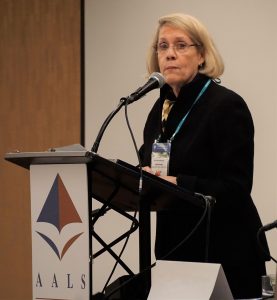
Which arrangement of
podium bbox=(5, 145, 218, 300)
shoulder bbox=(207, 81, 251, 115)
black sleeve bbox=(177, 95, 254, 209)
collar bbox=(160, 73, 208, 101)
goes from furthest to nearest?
collar bbox=(160, 73, 208, 101), shoulder bbox=(207, 81, 251, 115), black sleeve bbox=(177, 95, 254, 209), podium bbox=(5, 145, 218, 300)

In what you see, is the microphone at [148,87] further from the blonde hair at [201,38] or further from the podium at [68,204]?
the blonde hair at [201,38]

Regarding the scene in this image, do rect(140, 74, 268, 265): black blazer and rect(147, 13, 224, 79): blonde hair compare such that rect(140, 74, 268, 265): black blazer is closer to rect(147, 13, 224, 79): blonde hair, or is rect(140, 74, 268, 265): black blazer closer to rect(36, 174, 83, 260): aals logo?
rect(147, 13, 224, 79): blonde hair

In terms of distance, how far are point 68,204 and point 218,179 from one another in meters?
0.58

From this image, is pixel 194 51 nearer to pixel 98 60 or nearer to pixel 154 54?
pixel 154 54

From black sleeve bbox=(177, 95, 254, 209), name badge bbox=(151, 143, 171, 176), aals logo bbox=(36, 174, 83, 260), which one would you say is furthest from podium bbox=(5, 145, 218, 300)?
name badge bbox=(151, 143, 171, 176)

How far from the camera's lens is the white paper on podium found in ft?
4.39

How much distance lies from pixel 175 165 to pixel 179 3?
1850 mm

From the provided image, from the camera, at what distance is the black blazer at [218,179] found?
6.50 ft

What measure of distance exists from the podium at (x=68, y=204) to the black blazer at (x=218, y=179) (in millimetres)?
266

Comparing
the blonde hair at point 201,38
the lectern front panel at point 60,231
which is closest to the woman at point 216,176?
the blonde hair at point 201,38

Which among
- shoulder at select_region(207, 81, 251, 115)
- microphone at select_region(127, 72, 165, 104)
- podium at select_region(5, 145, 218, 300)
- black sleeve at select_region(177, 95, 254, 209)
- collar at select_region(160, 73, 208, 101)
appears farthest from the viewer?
collar at select_region(160, 73, 208, 101)

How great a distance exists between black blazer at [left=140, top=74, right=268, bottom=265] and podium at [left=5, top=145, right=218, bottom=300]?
0.27 meters

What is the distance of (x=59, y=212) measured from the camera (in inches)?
65.0

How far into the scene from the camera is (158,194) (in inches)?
67.4
